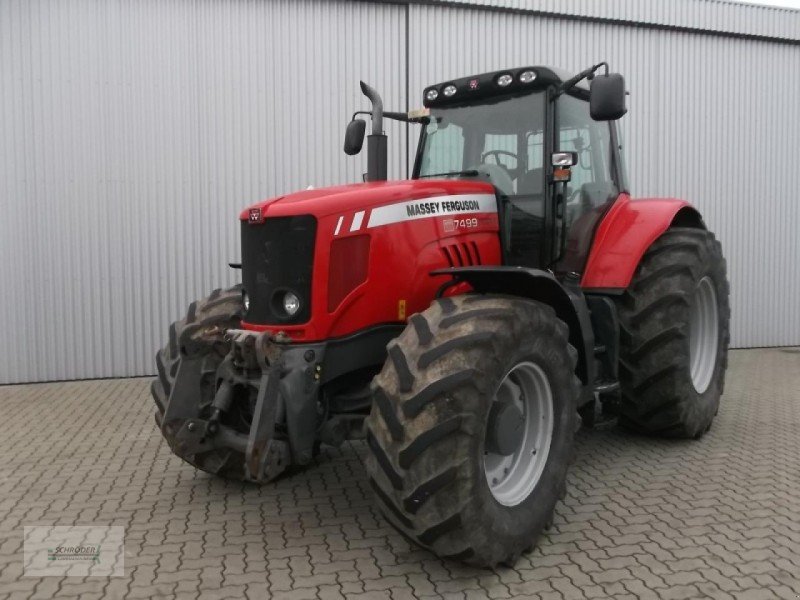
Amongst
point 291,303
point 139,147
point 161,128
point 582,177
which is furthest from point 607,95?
point 139,147

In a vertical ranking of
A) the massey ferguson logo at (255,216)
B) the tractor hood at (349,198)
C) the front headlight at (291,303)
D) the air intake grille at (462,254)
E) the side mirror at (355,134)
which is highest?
the side mirror at (355,134)

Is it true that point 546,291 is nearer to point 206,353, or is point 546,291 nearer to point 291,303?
point 291,303

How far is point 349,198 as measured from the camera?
11.7 ft

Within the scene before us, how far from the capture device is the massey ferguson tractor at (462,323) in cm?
301

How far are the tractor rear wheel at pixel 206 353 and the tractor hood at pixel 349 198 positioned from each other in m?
0.64

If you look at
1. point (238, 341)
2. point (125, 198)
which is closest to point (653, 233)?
point (238, 341)

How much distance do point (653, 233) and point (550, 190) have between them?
0.95 meters

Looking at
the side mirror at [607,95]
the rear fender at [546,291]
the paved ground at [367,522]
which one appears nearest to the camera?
the paved ground at [367,522]

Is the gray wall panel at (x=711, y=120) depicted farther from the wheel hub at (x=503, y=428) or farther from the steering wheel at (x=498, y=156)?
the wheel hub at (x=503, y=428)

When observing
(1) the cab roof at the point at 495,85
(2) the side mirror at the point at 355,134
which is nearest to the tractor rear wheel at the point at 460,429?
(1) the cab roof at the point at 495,85

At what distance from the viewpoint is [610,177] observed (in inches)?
201

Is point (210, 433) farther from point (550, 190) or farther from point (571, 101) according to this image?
point (571, 101)

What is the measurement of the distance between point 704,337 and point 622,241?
4.59 feet

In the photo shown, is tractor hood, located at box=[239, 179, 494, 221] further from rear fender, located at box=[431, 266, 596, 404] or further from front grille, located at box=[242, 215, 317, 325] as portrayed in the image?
rear fender, located at box=[431, 266, 596, 404]
